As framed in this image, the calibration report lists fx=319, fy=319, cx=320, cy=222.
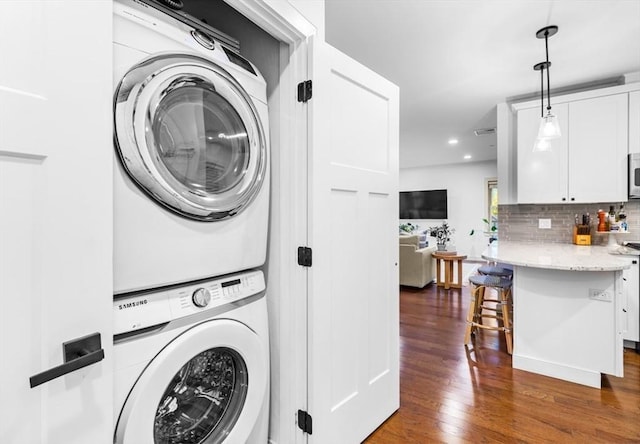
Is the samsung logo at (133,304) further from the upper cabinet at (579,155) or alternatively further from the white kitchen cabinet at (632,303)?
the upper cabinet at (579,155)

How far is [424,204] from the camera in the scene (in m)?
8.72

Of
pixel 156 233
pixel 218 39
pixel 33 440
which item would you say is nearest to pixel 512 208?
pixel 218 39

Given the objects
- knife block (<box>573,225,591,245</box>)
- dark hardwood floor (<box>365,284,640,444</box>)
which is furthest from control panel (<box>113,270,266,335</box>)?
knife block (<box>573,225,591,245</box>)

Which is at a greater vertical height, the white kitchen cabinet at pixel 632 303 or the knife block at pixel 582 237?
the knife block at pixel 582 237

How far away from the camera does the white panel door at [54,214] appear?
0.64m

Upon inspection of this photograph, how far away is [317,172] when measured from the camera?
4.62 ft

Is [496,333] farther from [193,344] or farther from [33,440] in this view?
[33,440]

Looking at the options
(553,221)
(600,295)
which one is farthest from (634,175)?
(600,295)

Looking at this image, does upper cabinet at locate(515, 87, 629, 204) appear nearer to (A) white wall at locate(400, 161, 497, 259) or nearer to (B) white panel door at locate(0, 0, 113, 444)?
(B) white panel door at locate(0, 0, 113, 444)

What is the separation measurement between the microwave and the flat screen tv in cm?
538

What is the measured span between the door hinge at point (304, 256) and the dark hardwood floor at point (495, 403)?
1097 mm

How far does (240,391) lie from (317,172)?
95 cm

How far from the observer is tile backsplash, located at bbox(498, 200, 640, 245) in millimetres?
3211

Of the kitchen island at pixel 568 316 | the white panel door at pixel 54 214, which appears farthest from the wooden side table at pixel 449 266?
the white panel door at pixel 54 214
